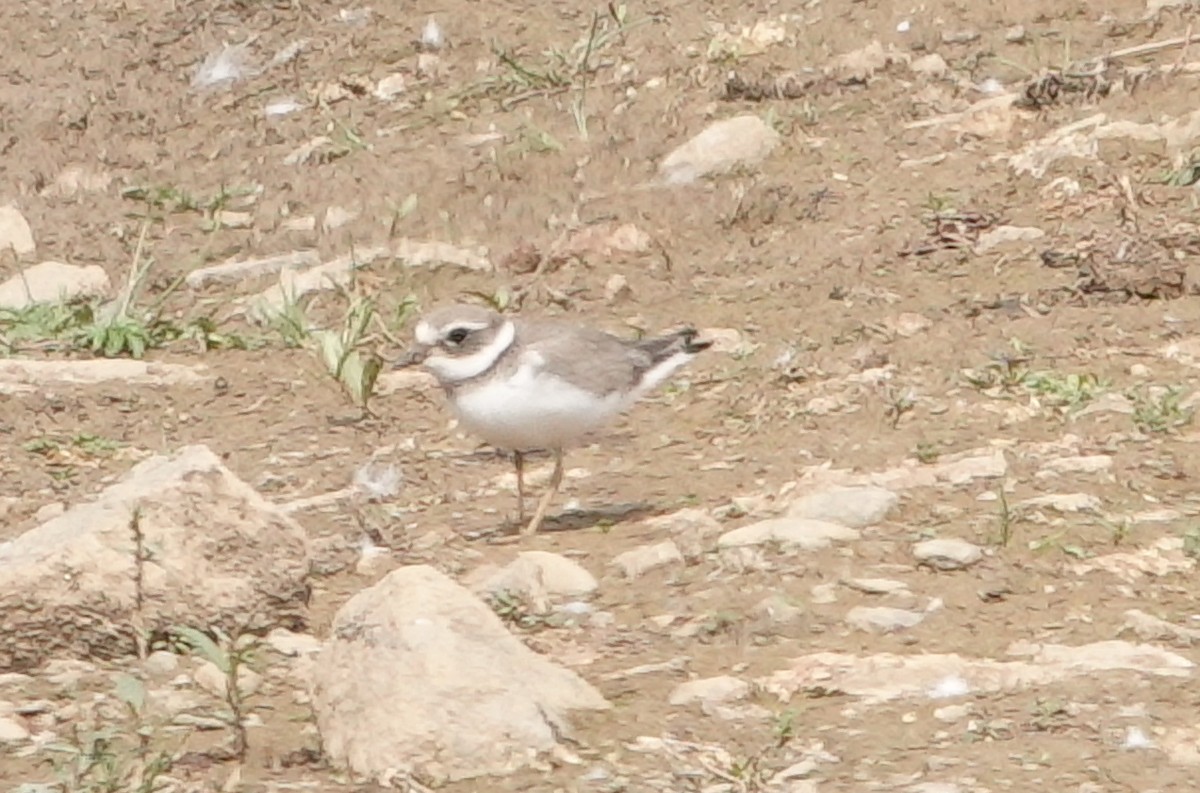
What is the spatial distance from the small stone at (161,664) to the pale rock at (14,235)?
4654mm

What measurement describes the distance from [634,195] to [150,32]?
3.66m

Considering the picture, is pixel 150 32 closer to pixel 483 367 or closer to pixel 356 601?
pixel 483 367

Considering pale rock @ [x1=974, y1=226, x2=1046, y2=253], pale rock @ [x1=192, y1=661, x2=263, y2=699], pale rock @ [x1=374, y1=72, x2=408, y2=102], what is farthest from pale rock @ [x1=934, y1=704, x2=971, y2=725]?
pale rock @ [x1=374, y1=72, x2=408, y2=102]

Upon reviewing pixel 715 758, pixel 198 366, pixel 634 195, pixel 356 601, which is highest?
pixel 634 195

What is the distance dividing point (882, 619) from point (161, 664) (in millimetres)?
1567

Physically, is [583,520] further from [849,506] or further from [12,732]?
[12,732]

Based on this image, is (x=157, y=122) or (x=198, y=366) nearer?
(x=198, y=366)

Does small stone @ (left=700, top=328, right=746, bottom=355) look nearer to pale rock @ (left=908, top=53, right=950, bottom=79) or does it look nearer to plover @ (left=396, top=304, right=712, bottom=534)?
plover @ (left=396, top=304, right=712, bottom=534)

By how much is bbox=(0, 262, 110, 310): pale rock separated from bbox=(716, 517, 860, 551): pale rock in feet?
12.7

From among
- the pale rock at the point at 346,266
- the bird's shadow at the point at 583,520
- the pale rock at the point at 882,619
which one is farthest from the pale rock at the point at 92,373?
the pale rock at the point at 882,619

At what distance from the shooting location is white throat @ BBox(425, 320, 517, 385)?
6484 mm

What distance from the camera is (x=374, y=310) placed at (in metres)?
8.02

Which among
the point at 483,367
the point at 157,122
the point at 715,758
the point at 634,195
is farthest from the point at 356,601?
the point at 157,122

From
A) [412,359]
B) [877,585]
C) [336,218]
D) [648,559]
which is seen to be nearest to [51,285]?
[336,218]
